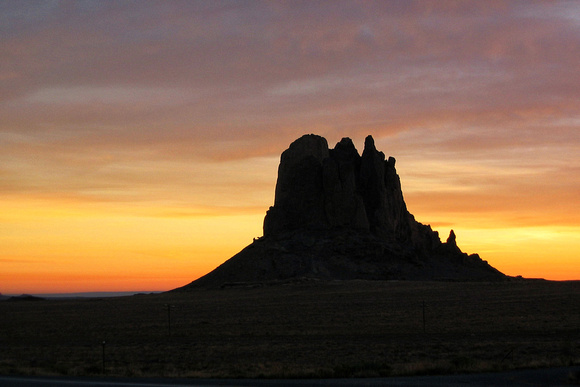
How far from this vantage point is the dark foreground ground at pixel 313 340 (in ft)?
78.9

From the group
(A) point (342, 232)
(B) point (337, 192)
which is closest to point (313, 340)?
(A) point (342, 232)

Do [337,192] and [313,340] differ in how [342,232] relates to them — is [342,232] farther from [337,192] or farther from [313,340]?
[313,340]

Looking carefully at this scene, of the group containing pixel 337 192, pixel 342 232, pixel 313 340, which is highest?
pixel 337 192

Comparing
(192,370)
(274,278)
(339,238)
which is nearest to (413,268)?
(339,238)

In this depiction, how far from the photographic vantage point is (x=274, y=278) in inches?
4894

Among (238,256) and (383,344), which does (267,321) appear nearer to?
A: (383,344)

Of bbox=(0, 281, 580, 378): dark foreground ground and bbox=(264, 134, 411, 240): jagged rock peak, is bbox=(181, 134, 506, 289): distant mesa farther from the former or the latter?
bbox=(0, 281, 580, 378): dark foreground ground

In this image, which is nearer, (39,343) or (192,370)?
(192,370)

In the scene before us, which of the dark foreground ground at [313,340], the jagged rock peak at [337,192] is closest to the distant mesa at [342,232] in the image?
the jagged rock peak at [337,192]

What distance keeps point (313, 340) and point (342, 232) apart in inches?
4040

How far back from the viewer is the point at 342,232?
455ft

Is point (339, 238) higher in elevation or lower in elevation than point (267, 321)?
higher

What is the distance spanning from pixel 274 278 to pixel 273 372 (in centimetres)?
10267

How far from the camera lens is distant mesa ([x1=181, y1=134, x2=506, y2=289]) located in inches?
5054
